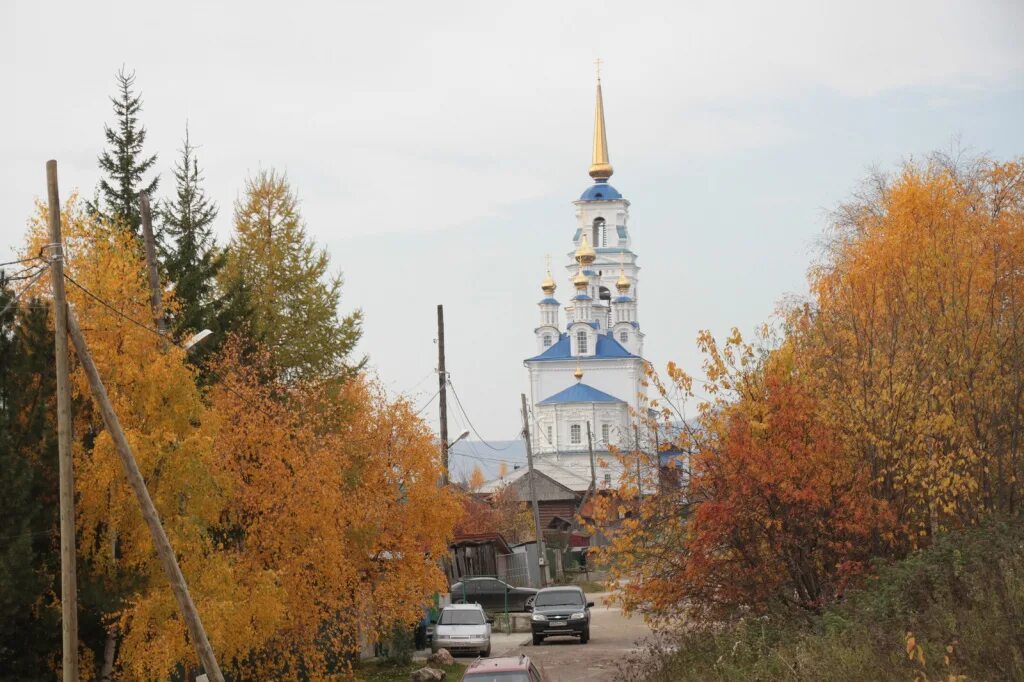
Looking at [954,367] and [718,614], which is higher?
[954,367]

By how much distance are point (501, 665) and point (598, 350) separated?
414 feet

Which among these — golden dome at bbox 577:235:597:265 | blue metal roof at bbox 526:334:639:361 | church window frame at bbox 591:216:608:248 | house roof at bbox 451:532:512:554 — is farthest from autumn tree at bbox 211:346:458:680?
church window frame at bbox 591:216:608:248

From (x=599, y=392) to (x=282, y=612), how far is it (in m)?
117

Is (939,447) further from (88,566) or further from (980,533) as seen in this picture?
(88,566)

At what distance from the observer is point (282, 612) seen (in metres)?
22.7

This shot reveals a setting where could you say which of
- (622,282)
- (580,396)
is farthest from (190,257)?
(622,282)

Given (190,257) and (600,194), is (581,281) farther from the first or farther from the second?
(190,257)

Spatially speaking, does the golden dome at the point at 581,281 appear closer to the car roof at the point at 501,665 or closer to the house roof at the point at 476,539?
the house roof at the point at 476,539

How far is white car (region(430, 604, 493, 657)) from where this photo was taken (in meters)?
35.3

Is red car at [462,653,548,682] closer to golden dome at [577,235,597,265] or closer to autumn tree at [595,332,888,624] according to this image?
Answer: autumn tree at [595,332,888,624]

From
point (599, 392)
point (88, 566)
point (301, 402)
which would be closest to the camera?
point (88, 566)

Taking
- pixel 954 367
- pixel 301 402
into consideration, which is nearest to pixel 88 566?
pixel 301 402

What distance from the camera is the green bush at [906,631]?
14.3 m

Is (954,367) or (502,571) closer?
(954,367)
